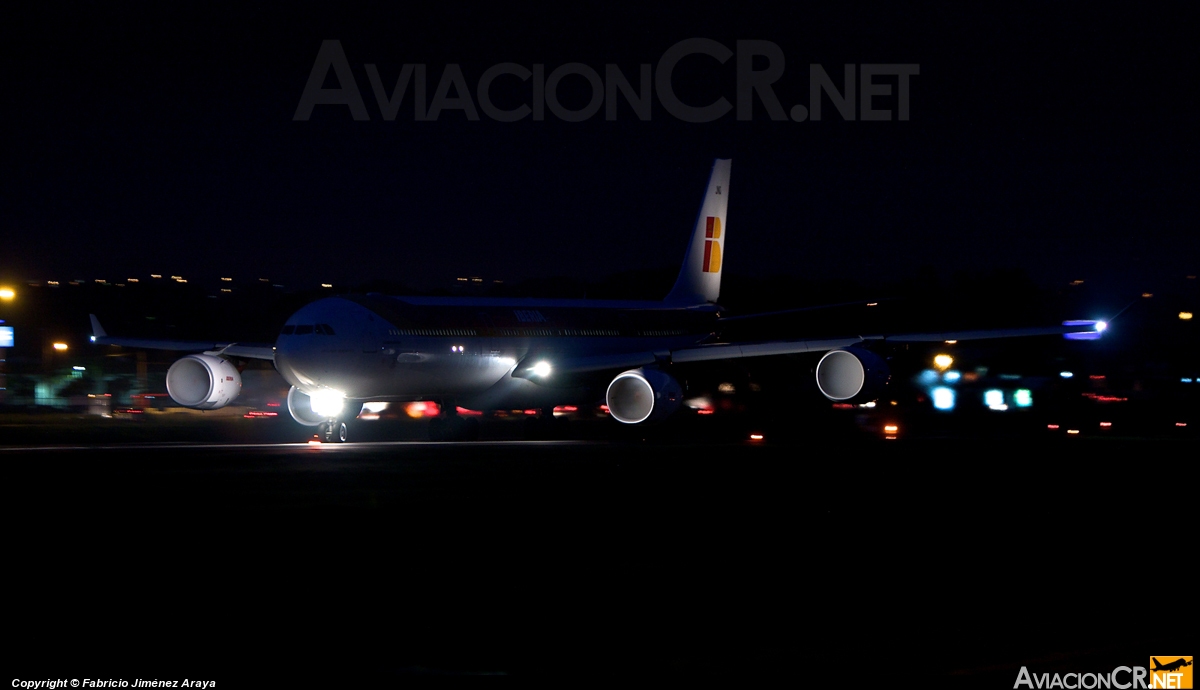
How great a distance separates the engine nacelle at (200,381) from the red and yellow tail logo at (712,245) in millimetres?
17904

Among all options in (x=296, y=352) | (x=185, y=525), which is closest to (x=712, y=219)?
(x=296, y=352)

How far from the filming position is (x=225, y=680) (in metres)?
7.38

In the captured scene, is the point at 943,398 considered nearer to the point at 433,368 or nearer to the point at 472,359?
the point at 472,359

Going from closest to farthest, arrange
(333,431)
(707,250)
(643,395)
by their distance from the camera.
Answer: (333,431), (643,395), (707,250)

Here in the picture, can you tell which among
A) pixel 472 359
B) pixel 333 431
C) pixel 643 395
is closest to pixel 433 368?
pixel 472 359

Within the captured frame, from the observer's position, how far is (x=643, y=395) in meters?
34.2

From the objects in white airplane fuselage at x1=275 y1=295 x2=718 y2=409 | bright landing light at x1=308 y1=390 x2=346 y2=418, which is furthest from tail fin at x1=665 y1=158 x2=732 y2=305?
bright landing light at x1=308 y1=390 x2=346 y2=418

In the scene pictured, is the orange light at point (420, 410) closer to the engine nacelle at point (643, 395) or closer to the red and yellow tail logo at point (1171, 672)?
the engine nacelle at point (643, 395)

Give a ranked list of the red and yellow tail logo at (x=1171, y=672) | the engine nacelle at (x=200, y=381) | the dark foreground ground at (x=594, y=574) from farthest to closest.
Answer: the engine nacelle at (x=200, y=381), the dark foreground ground at (x=594, y=574), the red and yellow tail logo at (x=1171, y=672)

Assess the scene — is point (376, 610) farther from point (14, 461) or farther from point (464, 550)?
point (14, 461)

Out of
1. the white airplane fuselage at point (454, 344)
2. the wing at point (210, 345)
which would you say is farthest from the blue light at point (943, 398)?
the wing at point (210, 345)

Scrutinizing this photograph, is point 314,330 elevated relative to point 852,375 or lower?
elevated

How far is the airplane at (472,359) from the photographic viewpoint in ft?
109

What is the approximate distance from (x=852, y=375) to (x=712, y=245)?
1232 centimetres
